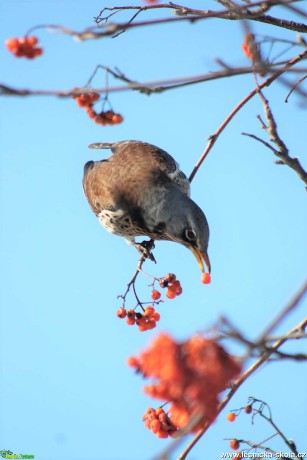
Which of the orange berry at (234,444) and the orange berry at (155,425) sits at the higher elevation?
the orange berry at (155,425)

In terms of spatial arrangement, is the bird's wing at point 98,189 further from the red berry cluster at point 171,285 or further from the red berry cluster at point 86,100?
the red berry cluster at point 86,100

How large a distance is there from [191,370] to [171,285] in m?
3.02

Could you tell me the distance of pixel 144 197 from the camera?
241 inches

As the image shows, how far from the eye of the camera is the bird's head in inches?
213

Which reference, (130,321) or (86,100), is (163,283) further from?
(86,100)

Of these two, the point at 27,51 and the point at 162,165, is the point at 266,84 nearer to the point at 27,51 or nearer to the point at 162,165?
the point at 27,51

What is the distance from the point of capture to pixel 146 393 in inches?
83.7

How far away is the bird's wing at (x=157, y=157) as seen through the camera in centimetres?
618

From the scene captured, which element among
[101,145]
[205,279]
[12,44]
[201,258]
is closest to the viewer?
[12,44]

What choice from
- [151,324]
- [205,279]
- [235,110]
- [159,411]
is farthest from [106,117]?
[159,411]

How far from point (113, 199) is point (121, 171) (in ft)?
0.94

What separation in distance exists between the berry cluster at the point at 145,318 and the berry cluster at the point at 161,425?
3.94 feet

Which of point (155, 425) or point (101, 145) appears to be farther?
point (101, 145)

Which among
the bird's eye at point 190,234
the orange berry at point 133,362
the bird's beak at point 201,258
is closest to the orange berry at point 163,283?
the bird's beak at point 201,258
